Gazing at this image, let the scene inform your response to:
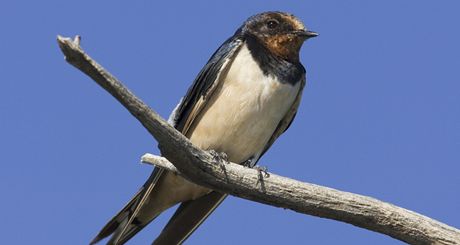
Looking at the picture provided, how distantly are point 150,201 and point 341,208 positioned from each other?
5.39 ft

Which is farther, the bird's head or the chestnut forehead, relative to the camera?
the chestnut forehead

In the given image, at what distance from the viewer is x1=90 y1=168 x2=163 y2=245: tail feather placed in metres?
5.69

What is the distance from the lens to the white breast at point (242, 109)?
5832 mm

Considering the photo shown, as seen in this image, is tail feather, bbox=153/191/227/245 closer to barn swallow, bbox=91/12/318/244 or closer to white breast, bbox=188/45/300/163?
barn swallow, bbox=91/12/318/244

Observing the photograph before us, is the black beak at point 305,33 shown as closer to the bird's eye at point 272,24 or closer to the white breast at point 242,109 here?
the bird's eye at point 272,24

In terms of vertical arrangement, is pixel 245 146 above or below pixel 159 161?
above

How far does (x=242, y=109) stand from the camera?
5.84 m

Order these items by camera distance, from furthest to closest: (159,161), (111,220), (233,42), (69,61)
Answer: (233,42), (111,220), (159,161), (69,61)

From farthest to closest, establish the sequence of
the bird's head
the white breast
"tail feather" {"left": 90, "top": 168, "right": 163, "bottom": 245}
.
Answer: the bird's head → the white breast → "tail feather" {"left": 90, "top": 168, "right": 163, "bottom": 245}

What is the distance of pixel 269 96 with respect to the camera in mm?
5852

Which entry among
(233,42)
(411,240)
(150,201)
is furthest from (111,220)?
(411,240)

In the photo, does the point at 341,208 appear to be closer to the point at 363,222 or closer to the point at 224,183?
the point at 363,222

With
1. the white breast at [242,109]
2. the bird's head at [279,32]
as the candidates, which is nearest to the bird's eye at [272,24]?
the bird's head at [279,32]

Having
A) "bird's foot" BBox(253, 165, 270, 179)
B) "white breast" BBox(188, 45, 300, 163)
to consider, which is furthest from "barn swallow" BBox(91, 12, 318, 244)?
"bird's foot" BBox(253, 165, 270, 179)
